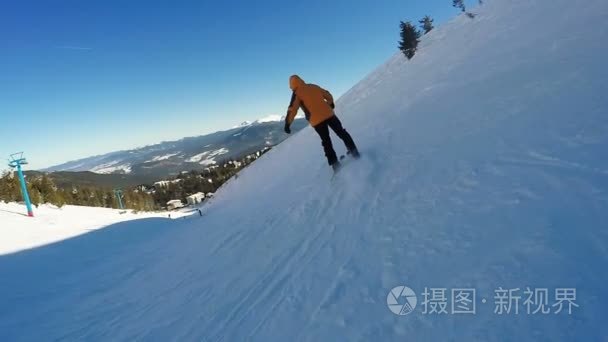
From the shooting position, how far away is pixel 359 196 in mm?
5645

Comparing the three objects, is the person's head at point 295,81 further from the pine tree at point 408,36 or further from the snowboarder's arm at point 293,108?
the pine tree at point 408,36

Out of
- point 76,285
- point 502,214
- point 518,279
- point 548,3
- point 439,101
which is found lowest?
point 76,285

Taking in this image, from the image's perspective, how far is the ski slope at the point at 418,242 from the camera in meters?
2.70

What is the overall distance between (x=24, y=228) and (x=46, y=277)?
7.07m

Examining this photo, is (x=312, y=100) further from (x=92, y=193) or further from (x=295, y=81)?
(x=92, y=193)

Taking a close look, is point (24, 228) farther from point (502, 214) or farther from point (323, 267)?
point (502, 214)

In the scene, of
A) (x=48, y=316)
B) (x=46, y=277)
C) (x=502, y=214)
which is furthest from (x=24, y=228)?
(x=502, y=214)

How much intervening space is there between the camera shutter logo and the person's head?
210 inches

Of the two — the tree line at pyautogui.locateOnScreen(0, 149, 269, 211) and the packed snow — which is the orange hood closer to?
the packed snow

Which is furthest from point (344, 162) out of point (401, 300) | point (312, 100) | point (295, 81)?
point (401, 300)

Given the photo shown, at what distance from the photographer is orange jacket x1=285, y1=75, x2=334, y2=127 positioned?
719 centimetres

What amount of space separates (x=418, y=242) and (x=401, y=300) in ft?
2.86

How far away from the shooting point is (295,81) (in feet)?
23.8

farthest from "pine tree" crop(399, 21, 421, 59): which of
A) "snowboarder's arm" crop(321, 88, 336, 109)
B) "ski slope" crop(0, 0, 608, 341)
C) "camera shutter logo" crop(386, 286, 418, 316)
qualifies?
"camera shutter logo" crop(386, 286, 418, 316)
